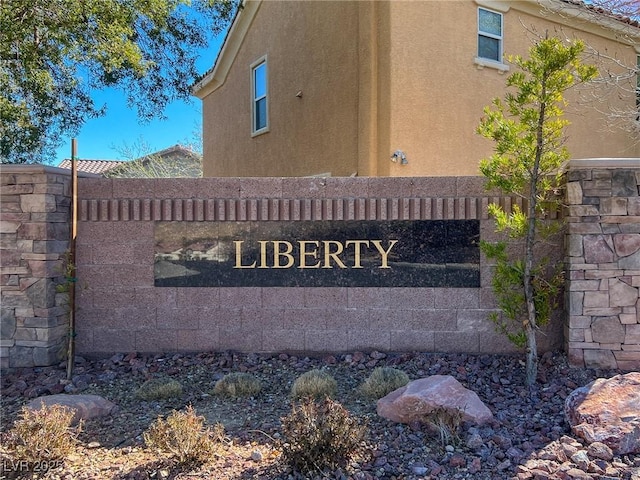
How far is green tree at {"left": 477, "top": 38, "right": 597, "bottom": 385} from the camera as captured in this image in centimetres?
430

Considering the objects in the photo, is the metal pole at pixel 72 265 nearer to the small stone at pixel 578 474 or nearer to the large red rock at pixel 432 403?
the large red rock at pixel 432 403

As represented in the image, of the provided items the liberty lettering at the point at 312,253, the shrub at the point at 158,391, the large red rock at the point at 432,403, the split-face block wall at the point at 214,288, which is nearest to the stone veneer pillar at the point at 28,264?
the split-face block wall at the point at 214,288

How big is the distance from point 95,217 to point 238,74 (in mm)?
8187

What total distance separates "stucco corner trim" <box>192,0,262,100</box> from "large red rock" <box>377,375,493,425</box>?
33.1 ft

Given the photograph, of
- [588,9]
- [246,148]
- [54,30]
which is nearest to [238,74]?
[246,148]

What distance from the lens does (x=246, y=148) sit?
40.7ft

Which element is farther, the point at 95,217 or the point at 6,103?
the point at 6,103

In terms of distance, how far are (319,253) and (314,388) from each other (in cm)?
151

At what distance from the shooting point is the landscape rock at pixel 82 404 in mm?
4102

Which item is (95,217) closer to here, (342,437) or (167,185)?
(167,185)

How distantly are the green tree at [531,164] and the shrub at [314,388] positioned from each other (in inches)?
66.8

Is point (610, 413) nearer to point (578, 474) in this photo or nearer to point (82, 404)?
point (578, 474)

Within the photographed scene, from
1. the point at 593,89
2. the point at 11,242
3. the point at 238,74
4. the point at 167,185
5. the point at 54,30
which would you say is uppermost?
the point at 238,74

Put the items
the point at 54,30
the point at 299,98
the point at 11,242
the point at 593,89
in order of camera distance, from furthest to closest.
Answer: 1. the point at 299,98
2. the point at 593,89
3. the point at 54,30
4. the point at 11,242
